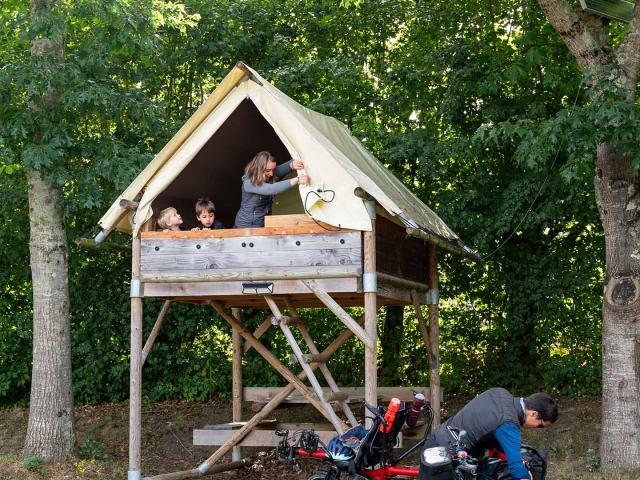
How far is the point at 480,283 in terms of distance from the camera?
52.6 ft

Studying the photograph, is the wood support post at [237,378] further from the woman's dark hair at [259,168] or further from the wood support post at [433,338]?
the woman's dark hair at [259,168]

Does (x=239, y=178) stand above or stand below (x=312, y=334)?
above

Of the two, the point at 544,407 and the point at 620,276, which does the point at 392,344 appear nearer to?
the point at 620,276

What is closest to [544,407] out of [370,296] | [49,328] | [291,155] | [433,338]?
[370,296]

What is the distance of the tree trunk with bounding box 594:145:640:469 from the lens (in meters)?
10.7

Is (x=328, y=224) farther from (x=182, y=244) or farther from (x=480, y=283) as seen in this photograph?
(x=480, y=283)

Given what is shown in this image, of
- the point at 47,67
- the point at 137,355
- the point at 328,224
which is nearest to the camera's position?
the point at 328,224

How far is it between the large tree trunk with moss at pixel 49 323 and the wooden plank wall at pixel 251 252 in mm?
2457

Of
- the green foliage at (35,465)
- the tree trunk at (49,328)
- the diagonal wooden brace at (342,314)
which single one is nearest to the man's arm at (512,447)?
the diagonal wooden brace at (342,314)

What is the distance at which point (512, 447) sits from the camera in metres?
7.01

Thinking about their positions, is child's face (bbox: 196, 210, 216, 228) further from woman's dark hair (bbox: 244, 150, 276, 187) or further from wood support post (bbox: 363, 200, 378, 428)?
wood support post (bbox: 363, 200, 378, 428)

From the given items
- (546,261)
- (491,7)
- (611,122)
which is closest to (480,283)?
(546,261)

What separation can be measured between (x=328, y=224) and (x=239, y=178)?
11.8 feet

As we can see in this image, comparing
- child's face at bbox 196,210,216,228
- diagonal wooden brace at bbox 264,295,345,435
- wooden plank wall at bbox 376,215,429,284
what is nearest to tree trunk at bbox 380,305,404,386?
wooden plank wall at bbox 376,215,429,284
